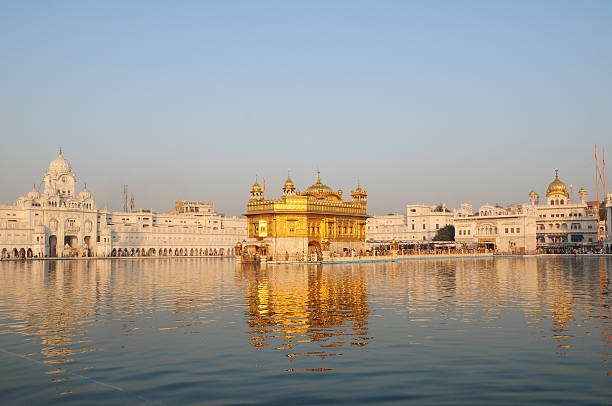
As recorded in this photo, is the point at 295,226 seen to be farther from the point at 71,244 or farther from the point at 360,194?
the point at 71,244

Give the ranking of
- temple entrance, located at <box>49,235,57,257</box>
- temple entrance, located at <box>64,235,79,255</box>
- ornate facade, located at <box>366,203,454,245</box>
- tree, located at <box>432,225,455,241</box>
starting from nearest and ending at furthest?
temple entrance, located at <box>64,235,79,255</box>
temple entrance, located at <box>49,235,57,257</box>
tree, located at <box>432,225,455,241</box>
ornate facade, located at <box>366,203,454,245</box>

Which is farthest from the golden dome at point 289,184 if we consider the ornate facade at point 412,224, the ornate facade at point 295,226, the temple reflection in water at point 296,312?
the ornate facade at point 412,224

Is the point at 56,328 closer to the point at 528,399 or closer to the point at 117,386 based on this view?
the point at 117,386

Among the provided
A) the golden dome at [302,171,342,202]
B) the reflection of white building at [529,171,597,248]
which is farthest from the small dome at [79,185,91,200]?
the reflection of white building at [529,171,597,248]

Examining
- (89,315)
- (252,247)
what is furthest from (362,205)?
(89,315)

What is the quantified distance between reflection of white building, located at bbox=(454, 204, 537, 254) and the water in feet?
276

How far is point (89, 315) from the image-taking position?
722 inches

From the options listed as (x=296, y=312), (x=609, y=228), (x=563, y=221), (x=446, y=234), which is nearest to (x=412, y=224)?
(x=446, y=234)

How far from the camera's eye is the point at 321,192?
255ft

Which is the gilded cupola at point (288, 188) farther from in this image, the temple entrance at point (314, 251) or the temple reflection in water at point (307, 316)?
the temple reflection in water at point (307, 316)

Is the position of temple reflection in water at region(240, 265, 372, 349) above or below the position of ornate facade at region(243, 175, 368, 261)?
below

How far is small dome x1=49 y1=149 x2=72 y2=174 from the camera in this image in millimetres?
Answer: 119438

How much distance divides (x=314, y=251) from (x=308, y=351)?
55.9 metres

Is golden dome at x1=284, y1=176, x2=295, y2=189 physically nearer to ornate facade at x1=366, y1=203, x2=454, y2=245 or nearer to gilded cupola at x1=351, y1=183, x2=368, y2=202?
gilded cupola at x1=351, y1=183, x2=368, y2=202
